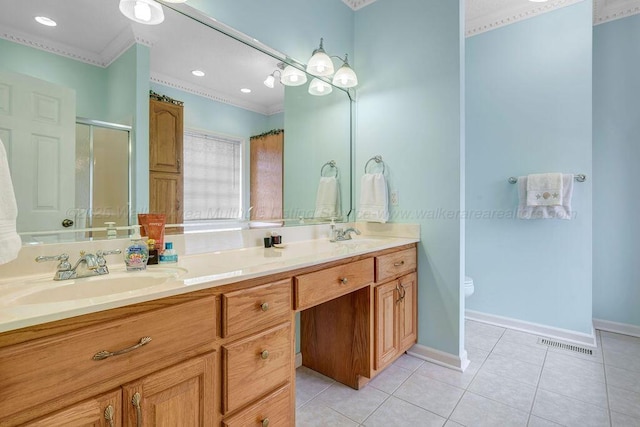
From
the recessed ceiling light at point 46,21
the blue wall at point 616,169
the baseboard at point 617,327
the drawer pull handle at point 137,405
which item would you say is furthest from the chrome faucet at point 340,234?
the baseboard at point 617,327

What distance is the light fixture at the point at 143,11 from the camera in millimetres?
1215

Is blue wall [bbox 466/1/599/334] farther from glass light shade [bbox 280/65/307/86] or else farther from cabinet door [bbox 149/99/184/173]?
cabinet door [bbox 149/99/184/173]

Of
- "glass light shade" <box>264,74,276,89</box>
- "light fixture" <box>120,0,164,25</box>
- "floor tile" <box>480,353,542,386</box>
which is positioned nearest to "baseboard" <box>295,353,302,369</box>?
"floor tile" <box>480,353,542,386</box>

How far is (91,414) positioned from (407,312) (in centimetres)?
171

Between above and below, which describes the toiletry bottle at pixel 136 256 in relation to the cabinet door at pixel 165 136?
below

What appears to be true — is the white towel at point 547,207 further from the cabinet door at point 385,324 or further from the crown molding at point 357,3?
the crown molding at point 357,3

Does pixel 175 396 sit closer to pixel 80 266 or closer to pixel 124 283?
pixel 124 283

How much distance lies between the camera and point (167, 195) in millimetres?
1382

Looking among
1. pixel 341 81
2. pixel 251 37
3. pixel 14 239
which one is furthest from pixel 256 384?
pixel 341 81

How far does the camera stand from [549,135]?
2.41m

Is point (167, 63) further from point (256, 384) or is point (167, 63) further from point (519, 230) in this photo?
point (519, 230)

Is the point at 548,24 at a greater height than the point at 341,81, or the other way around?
the point at 548,24

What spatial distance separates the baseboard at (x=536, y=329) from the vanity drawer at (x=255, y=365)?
7.27ft

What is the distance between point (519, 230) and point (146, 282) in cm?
275
